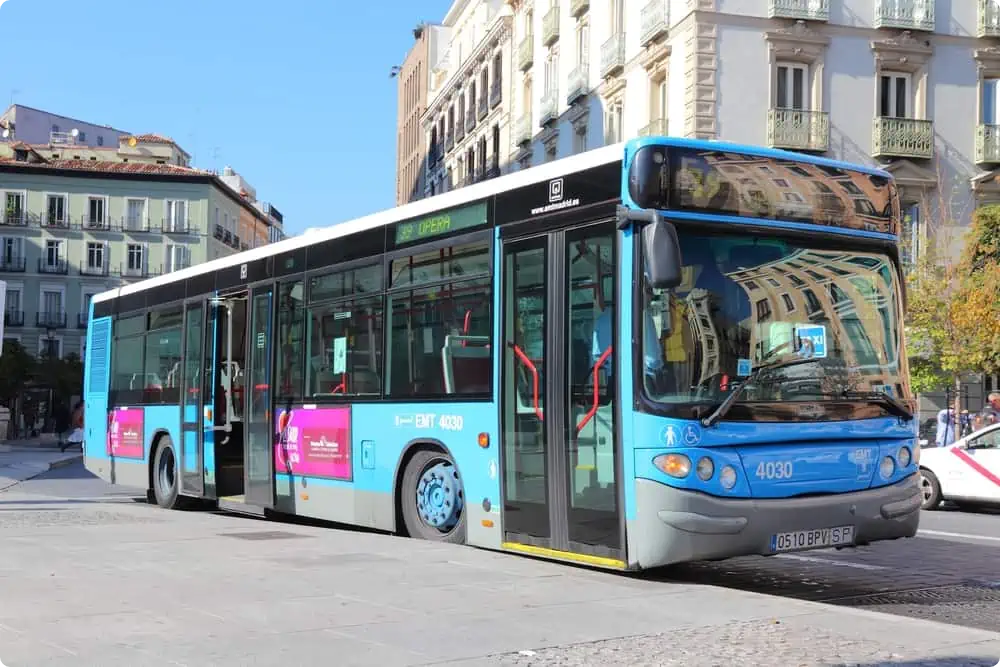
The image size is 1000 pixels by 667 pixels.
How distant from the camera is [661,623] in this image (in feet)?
23.4

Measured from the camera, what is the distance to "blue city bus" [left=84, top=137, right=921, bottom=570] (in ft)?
28.3

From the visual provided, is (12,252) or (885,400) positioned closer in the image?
(885,400)

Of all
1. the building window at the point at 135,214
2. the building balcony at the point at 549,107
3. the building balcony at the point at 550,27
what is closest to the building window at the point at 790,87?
the building balcony at the point at 549,107

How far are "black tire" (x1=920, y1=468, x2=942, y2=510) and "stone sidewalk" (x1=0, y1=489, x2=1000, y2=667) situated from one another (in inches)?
381

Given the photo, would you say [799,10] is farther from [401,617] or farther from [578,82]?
[401,617]

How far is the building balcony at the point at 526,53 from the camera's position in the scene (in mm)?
47225

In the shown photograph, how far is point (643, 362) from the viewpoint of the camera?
8.70 metres

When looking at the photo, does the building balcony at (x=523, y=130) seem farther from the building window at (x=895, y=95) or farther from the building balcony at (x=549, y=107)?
the building window at (x=895, y=95)

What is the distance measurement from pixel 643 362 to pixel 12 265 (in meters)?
84.3

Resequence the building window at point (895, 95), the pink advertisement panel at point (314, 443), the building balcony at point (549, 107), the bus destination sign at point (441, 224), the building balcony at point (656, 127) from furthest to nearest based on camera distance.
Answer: the building balcony at point (549, 107), the building balcony at point (656, 127), the building window at point (895, 95), the pink advertisement panel at point (314, 443), the bus destination sign at point (441, 224)

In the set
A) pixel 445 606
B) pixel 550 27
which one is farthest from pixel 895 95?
pixel 445 606

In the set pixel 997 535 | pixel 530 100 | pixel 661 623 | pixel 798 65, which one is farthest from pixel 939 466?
pixel 530 100

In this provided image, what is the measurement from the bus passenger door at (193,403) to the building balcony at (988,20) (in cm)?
2607

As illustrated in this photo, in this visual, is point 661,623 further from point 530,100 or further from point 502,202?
point 530,100
